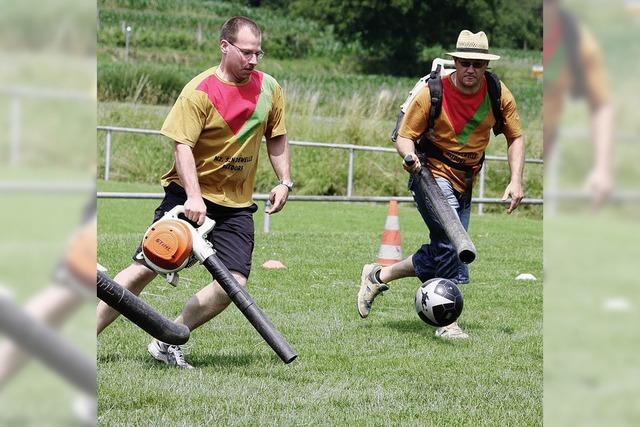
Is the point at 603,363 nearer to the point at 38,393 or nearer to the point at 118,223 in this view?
the point at 38,393

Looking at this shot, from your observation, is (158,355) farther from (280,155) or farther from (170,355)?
(280,155)

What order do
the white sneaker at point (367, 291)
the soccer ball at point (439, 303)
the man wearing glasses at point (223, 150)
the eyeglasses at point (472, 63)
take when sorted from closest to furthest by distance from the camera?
the man wearing glasses at point (223, 150) < the soccer ball at point (439, 303) < the eyeglasses at point (472, 63) < the white sneaker at point (367, 291)

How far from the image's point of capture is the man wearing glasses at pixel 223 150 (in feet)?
16.5

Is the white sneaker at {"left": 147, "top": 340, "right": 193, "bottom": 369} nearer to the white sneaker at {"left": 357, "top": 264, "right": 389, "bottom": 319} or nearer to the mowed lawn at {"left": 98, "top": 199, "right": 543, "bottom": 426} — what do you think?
the mowed lawn at {"left": 98, "top": 199, "right": 543, "bottom": 426}

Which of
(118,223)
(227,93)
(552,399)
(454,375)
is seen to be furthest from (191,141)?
(118,223)

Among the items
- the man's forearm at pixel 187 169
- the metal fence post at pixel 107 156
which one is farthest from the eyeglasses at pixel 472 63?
the metal fence post at pixel 107 156

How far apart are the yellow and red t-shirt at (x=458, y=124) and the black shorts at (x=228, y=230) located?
1.36m

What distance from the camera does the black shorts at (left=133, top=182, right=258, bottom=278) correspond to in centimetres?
520

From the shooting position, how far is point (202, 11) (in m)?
64.3

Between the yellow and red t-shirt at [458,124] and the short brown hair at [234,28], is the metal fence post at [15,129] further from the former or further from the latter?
the yellow and red t-shirt at [458,124]

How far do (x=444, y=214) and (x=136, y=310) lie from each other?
192 inches

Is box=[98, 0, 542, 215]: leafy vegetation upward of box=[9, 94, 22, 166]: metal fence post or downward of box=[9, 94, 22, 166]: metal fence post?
downward

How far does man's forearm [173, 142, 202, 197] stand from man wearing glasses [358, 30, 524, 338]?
1.54m

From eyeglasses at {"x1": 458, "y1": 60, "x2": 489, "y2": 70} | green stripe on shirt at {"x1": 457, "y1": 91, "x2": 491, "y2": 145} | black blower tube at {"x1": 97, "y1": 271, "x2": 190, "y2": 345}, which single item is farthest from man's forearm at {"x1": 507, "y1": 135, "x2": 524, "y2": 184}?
black blower tube at {"x1": 97, "y1": 271, "x2": 190, "y2": 345}
